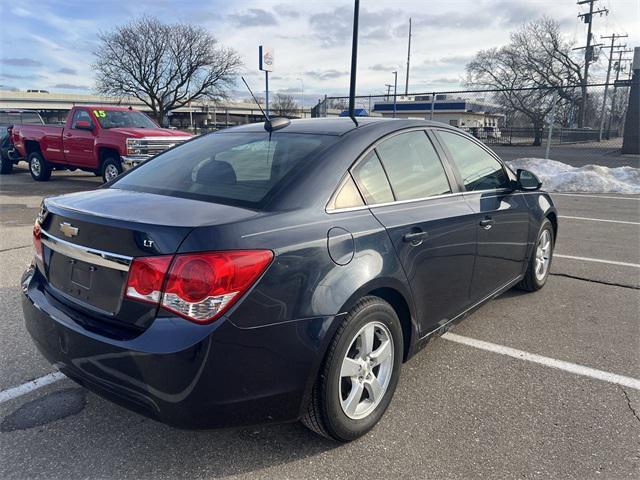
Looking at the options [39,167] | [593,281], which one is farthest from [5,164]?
[593,281]

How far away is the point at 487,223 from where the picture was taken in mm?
3498

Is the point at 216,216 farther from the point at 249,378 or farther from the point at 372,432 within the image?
the point at 372,432

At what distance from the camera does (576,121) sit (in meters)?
43.4

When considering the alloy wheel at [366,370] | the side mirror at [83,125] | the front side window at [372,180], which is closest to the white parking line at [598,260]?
the front side window at [372,180]

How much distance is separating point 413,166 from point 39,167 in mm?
13323

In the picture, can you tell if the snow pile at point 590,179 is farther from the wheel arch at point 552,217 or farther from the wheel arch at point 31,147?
the wheel arch at point 31,147

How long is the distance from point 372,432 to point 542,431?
916mm

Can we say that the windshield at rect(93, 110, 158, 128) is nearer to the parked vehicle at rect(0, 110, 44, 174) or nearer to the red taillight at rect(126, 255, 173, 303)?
the parked vehicle at rect(0, 110, 44, 174)

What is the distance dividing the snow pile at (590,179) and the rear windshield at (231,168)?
10.3m

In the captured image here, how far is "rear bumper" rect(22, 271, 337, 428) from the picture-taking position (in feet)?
6.36

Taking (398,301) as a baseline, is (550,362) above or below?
below

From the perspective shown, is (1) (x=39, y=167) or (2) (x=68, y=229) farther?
(1) (x=39, y=167)

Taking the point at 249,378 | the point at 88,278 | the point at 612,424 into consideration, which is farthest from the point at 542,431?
the point at 88,278

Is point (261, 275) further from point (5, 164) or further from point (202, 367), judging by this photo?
point (5, 164)
